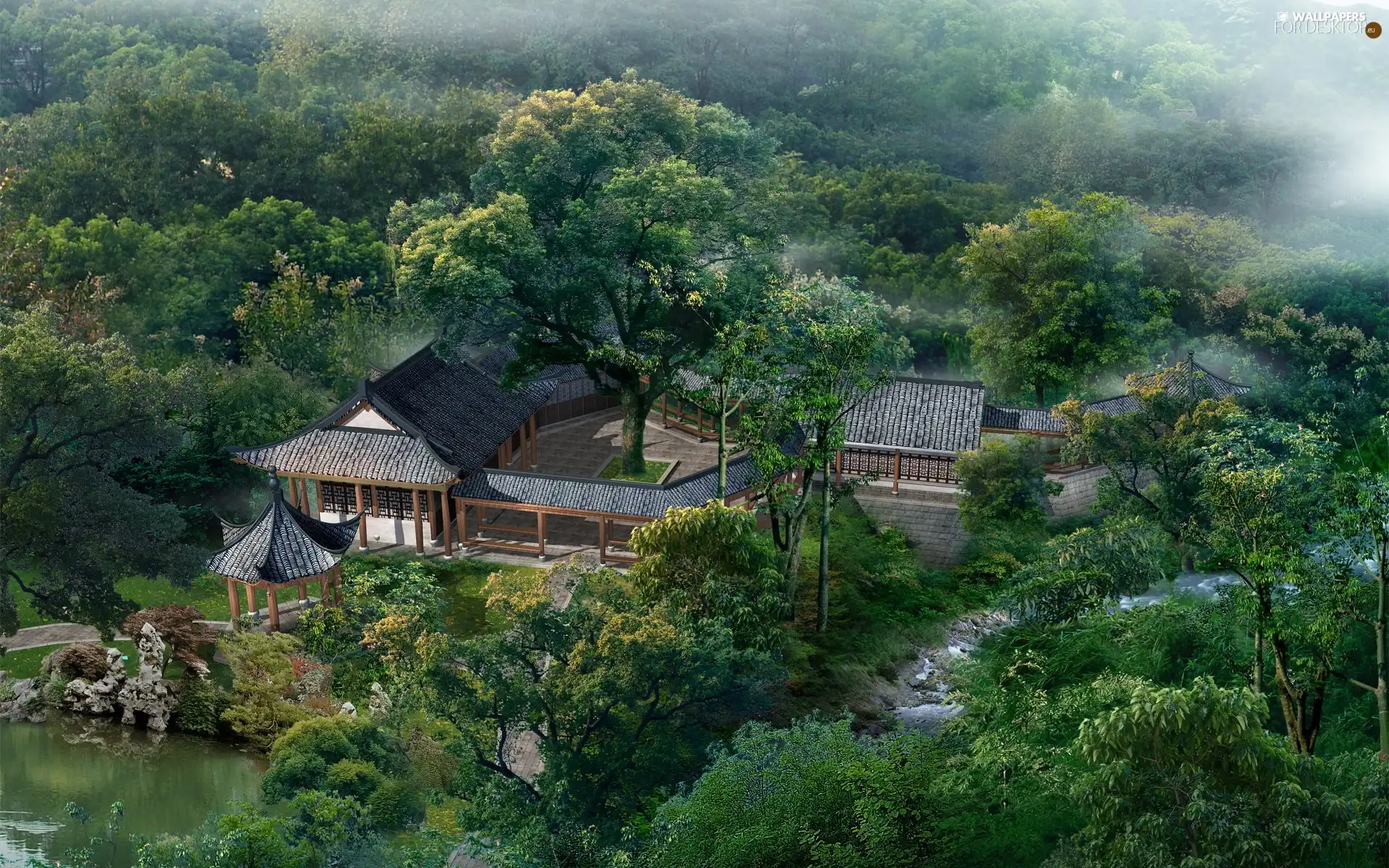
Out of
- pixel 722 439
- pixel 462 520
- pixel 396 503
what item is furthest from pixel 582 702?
pixel 396 503

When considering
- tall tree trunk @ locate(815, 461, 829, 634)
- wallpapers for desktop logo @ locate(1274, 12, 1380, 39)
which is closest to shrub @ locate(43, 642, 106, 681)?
tall tree trunk @ locate(815, 461, 829, 634)

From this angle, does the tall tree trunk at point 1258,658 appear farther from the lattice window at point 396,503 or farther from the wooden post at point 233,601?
the wooden post at point 233,601

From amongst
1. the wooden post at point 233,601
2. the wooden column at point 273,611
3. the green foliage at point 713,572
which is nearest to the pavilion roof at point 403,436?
the wooden post at point 233,601

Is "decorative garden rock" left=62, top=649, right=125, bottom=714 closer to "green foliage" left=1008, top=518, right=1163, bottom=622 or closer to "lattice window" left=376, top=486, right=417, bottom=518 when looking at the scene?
"lattice window" left=376, top=486, right=417, bottom=518

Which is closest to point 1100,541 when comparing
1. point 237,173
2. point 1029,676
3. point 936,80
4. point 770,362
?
point 1029,676

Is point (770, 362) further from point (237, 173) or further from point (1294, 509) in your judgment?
point (237, 173)

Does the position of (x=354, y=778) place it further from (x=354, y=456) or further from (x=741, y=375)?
(x=354, y=456)
